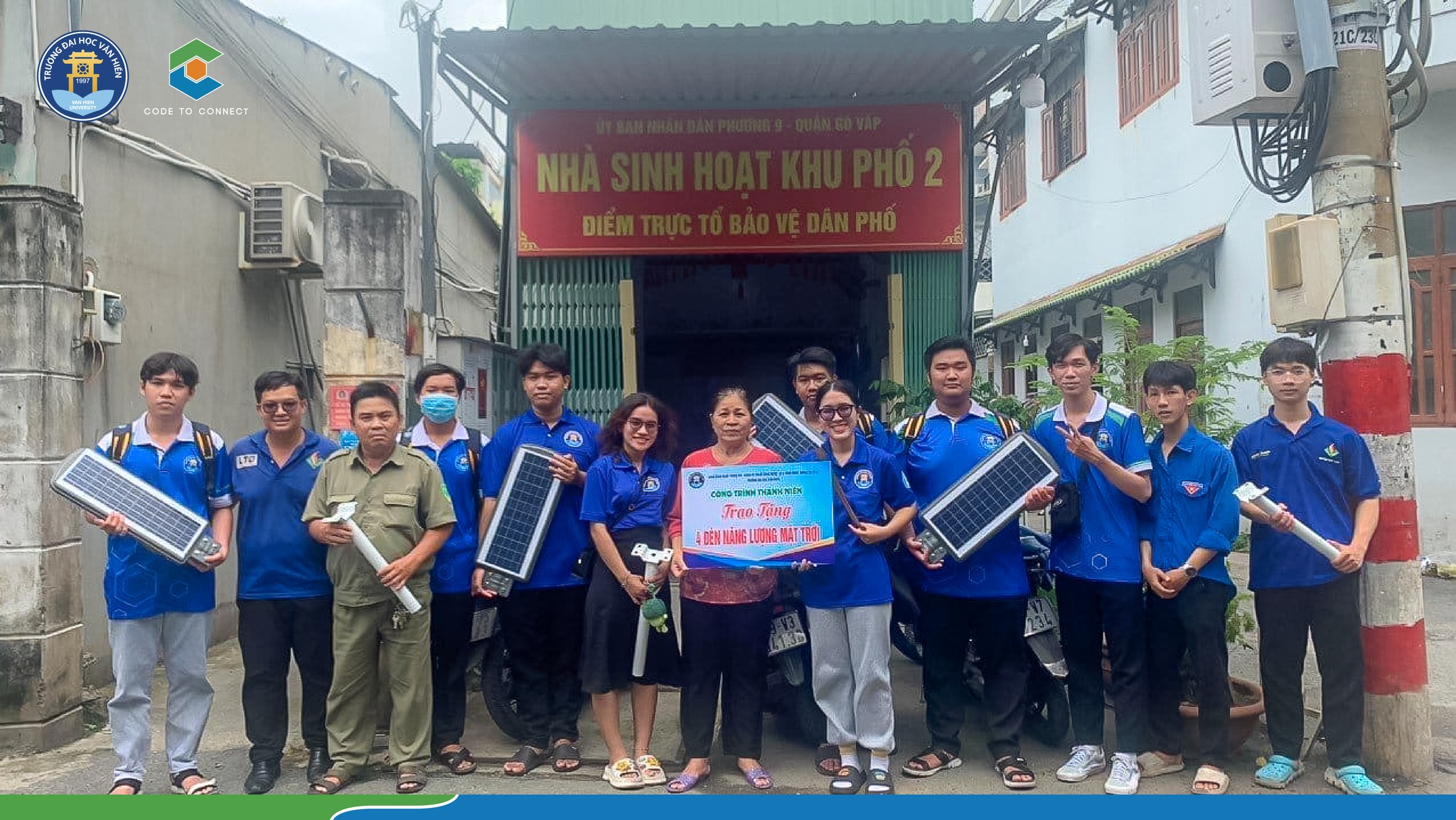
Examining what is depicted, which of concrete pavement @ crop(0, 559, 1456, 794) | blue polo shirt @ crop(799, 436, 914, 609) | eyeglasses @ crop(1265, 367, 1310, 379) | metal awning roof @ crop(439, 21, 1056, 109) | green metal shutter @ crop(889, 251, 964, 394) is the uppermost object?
metal awning roof @ crop(439, 21, 1056, 109)

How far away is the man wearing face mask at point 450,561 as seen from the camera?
407 centimetres

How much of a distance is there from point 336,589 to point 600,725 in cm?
114

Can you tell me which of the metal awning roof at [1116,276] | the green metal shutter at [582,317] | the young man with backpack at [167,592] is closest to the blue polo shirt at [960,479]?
the young man with backpack at [167,592]

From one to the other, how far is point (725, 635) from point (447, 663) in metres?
1.21

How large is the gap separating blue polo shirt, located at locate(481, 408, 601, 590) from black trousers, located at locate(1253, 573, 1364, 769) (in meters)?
2.68

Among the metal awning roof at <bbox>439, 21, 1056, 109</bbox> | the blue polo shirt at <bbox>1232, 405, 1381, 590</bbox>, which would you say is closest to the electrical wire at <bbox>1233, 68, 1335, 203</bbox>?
the blue polo shirt at <bbox>1232, 405, 1381, 590</bbox>

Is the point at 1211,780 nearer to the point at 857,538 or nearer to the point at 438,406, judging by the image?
the point at 857,538

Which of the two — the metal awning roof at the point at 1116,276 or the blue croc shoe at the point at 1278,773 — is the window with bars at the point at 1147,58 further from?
the blue croc shoe at the point at 1278,773

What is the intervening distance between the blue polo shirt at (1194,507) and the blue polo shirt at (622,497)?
187 centimetres

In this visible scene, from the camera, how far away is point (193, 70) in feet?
21.4

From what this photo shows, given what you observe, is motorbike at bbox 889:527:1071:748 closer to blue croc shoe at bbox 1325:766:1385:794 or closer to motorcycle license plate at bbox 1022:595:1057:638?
motorcycle license plate at bbox 1022:595:1057:638

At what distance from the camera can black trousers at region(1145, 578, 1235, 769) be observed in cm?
377

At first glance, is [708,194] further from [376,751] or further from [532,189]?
[376,751]

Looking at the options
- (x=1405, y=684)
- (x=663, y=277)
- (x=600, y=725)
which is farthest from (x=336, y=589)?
(x=663, y=277)
